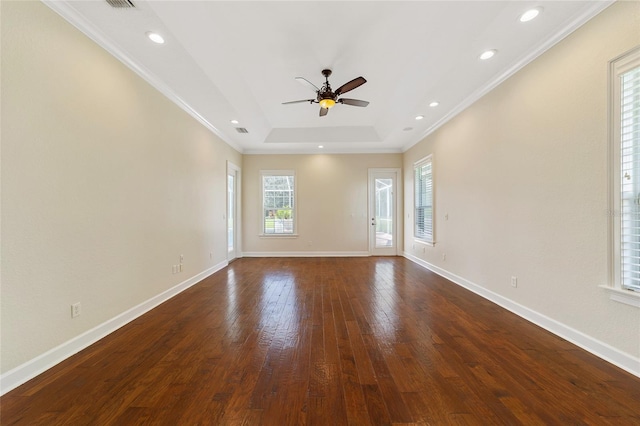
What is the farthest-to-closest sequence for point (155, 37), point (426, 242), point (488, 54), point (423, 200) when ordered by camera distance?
point (423, 200), point (426, 242), point (488, 54), point (155, 37)

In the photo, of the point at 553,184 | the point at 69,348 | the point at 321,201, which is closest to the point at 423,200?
the point at 321,201

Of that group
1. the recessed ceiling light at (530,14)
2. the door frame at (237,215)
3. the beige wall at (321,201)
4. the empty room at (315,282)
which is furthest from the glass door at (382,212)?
the recessed ceiling light at (530,14)

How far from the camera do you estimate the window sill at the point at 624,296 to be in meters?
1.86

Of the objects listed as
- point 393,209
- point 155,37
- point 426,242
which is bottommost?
point 426,242

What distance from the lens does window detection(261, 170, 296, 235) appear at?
23.1ft

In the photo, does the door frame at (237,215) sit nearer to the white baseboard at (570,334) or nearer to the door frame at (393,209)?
the door frame at (393,209)

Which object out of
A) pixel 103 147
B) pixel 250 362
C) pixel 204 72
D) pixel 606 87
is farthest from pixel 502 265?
pixel 103 147

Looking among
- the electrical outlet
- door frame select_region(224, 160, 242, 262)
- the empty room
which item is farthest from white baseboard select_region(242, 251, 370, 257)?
the electrical outlet

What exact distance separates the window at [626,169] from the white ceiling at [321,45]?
637 millimetres

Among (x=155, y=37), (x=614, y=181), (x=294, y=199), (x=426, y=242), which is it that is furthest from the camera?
(x=294, y=199)

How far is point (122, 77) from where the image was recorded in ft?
9.00

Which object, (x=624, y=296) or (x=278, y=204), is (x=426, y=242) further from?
(x=278, y=204)

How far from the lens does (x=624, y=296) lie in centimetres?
194

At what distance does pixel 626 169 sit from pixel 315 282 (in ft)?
12.3
